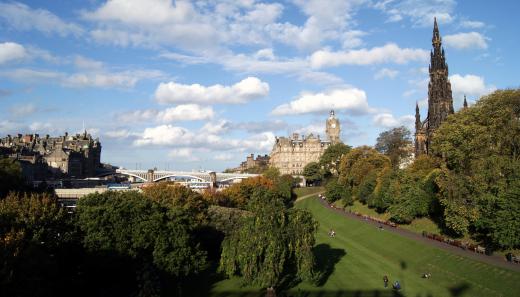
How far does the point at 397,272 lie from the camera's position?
41.5 metres

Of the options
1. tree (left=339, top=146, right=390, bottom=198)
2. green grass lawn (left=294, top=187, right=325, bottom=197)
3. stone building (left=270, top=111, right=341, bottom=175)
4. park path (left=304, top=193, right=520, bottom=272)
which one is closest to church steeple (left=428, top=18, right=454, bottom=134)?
tree (left=339, top=146, right=390, bottom=198)

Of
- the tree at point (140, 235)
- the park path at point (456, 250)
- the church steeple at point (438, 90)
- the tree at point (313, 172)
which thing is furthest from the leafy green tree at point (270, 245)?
the tree at point (313, 172)

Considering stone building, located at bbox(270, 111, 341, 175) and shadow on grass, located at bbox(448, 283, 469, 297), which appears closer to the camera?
shadow on grass, located at bbox(448, 283, 469, 297)

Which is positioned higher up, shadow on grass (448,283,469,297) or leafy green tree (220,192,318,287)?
leafy green tree (220,192,318,287)

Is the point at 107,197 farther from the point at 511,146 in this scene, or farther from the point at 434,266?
the point at 511,146

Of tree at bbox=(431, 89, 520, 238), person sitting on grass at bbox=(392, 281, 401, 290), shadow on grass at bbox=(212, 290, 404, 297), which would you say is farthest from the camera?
tree at bbox=(431, 89, 520, 238)

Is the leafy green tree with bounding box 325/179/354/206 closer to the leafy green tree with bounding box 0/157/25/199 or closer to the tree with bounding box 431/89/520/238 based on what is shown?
the tree with bounding box 431/89/520/238

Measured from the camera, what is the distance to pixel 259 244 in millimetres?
34844

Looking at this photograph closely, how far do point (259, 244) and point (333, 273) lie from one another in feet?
34.2

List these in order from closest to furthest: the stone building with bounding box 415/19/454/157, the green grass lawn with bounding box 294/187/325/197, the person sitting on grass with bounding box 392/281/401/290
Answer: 1. the person sitting on grass with bounding box 392/281/401/290
2. the stone building with bounding box 415/19/454/157
3. the green grass lawn with bounding box 294/187/325/197

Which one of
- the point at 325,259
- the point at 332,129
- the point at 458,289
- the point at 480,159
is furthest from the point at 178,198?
the point at 332,129

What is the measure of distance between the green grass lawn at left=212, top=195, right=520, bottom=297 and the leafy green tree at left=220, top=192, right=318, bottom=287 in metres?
2.56

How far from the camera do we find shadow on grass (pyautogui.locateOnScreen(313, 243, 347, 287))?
40856 millimetres

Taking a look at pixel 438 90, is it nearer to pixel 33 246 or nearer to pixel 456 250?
pixel 456 250
